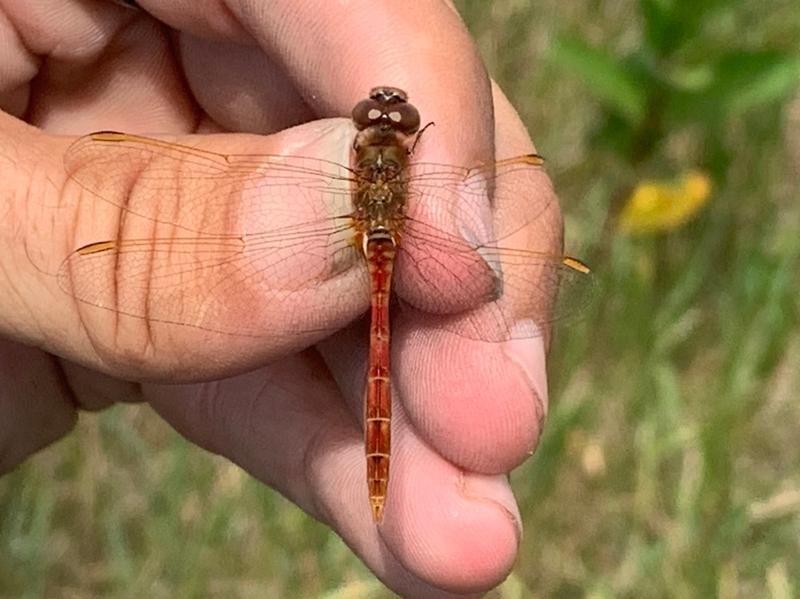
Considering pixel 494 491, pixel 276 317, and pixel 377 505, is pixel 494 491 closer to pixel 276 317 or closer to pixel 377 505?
pixel 377 505

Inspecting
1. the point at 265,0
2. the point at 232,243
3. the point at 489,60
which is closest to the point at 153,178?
the point at 232,243

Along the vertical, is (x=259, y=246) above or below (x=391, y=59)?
below

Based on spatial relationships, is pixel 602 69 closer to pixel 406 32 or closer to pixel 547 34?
pixel 547 34

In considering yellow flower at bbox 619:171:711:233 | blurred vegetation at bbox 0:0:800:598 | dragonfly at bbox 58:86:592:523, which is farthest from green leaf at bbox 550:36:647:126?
dragonfly at bbox 58:86:592:523

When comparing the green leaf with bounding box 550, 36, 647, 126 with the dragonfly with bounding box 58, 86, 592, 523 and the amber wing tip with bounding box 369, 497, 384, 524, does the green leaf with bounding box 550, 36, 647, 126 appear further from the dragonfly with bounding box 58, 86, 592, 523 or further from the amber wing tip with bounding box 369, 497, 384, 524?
the amber wing tip with bounding box 369, 497, 384, 524

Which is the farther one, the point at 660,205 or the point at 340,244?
the point at 660,205

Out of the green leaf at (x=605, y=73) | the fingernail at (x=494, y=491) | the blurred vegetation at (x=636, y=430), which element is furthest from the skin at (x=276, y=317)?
the green leaf at (x=605, y=73)

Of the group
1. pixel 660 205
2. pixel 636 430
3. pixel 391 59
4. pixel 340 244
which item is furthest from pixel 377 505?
pixel 660 205
